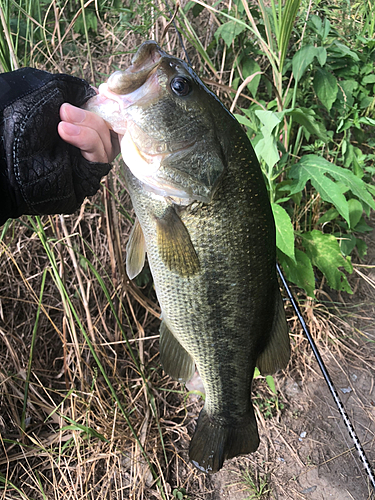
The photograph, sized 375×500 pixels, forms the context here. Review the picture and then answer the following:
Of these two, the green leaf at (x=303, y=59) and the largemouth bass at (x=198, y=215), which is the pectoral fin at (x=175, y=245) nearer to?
the largemouth bass at (x=198, y=215)

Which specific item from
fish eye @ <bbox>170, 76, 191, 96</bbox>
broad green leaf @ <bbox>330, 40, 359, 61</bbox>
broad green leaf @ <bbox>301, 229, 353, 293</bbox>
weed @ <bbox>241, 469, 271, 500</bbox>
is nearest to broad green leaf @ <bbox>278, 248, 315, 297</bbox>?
broad green leaf @ <bbox>301, 229, 353, 293</bbox>

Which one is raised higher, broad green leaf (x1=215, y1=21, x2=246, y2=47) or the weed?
broad green leaf (x1=215, y1=21, x2=246, y2=47)

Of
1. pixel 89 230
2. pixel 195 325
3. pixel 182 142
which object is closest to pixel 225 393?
pixel 195 325

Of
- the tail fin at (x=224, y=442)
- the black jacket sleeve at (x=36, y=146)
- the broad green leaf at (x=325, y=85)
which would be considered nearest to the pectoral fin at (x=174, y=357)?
the tail fin at (x=224, y=442)

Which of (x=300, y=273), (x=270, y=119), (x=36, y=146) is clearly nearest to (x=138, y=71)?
(x=36, y=146)

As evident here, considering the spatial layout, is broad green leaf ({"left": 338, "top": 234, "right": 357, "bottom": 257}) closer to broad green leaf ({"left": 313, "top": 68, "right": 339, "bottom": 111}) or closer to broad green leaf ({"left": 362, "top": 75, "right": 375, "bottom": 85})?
broad green leaf ({"left": 313, "top": 68, "right": 339, "bottom": 111})

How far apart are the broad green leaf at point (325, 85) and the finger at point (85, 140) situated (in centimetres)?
186

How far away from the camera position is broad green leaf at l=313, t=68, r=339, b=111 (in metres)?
2.35

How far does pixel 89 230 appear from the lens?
7.93 feet

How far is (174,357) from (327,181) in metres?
1.19

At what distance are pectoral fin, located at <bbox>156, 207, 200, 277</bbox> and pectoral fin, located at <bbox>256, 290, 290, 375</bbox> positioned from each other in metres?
0.37

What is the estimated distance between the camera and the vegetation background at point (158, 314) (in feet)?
6.31

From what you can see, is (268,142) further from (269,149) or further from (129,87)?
(129,87)

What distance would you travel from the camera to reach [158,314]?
7.47ft
